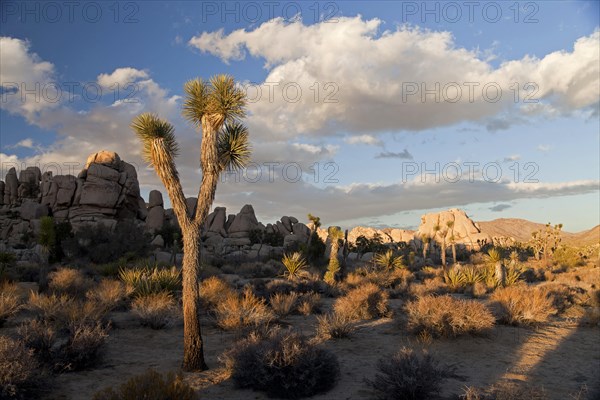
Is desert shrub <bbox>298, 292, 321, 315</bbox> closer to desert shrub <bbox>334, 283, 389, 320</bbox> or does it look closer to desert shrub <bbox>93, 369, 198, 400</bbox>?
desert shrub <bbox>334, 283, 389, 320</bbox>

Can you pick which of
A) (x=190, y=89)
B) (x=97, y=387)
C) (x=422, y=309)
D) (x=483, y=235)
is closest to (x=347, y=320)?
(x=422, y=309)

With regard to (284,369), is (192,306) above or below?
Result: above

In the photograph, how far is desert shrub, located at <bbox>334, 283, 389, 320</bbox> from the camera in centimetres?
1356

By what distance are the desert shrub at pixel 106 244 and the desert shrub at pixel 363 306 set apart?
21.4m

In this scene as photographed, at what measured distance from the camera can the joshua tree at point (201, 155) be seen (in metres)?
8.54

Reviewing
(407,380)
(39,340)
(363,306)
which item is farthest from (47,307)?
(407,380)

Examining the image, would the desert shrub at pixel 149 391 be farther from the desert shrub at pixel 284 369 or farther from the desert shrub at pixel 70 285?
the desert shrub at pixel 70 285

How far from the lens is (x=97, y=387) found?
7477mm

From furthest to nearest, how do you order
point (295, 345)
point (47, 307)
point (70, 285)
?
1. point (70, 285)
2. point (47, 307)
3. point (295, 345)

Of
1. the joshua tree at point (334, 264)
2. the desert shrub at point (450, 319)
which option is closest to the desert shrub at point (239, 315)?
the desert shrub at point (450, 319)

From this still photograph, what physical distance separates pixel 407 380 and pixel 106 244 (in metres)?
30.0

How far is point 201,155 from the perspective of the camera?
359 inches

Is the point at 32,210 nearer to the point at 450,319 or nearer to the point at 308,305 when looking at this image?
the point at 308,305

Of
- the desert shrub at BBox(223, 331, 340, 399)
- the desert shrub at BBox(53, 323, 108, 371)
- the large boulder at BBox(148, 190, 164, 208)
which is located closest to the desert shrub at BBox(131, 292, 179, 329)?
the desert shrub at BBox(53, 323, 108, 371)
